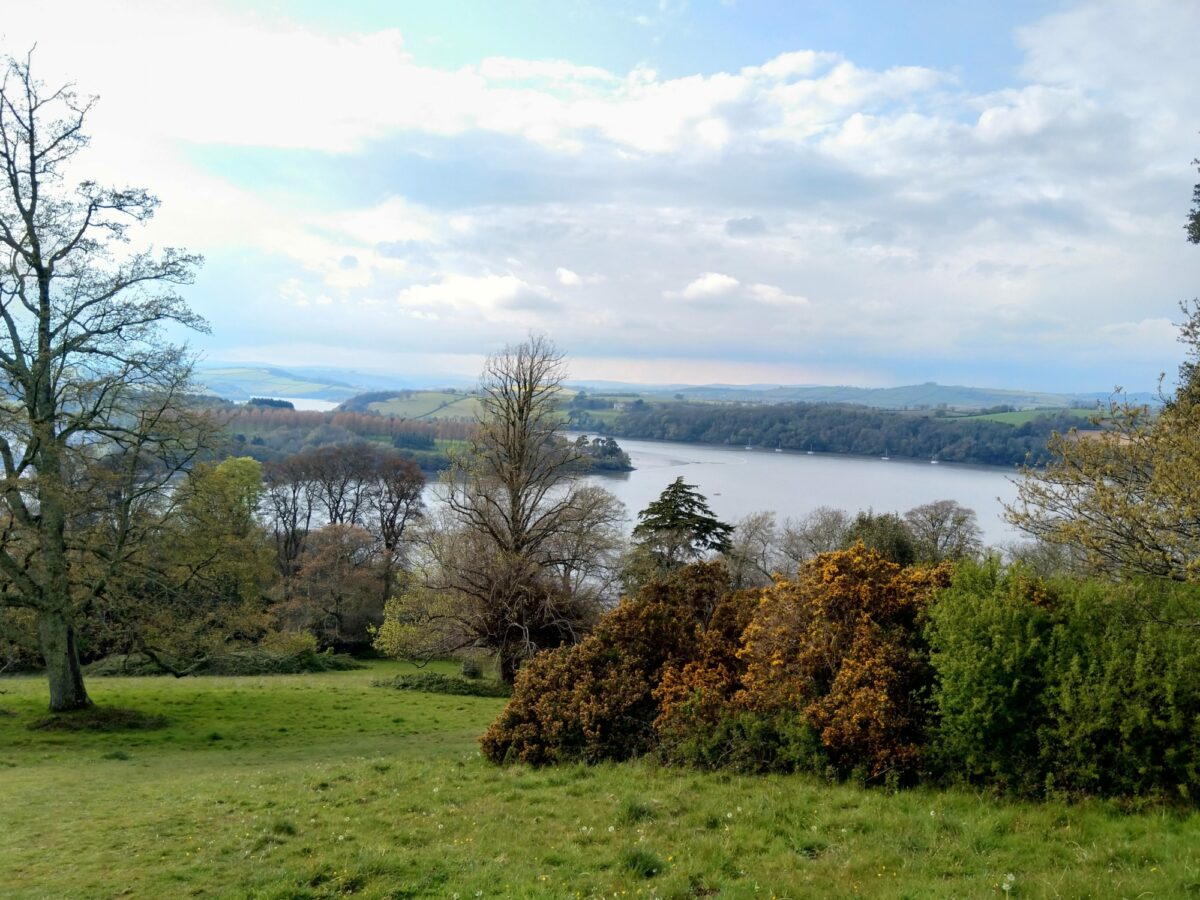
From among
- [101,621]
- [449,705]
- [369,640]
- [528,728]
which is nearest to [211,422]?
[101,621]

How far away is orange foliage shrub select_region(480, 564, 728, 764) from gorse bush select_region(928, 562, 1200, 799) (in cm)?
443

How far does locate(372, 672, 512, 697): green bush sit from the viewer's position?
22.6 m

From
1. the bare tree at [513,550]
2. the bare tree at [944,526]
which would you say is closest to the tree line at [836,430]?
the bare tree at [944,526]

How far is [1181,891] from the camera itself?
195 inches

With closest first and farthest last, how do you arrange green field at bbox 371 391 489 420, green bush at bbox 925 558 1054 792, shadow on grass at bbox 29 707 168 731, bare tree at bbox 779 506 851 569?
green bush at bbox 925 558 1054 792 < shadow on grass at bbox 29 707 168 731 < bare tree at bbox 779 506 851 569 < green field at bbox 371 391 489 420

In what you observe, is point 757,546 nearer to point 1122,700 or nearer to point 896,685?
point 896,685

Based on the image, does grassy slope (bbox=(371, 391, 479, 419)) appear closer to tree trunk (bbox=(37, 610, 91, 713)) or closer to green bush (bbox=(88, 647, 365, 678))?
green bush (bbox=(88, 647, 365, 678))

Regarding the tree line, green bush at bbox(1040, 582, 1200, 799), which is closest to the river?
the tree line

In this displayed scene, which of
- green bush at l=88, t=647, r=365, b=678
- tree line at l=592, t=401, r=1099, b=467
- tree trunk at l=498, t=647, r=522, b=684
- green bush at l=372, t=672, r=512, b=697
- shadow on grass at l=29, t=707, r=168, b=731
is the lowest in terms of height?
green bush at l=88, t=647, r=365, b=678

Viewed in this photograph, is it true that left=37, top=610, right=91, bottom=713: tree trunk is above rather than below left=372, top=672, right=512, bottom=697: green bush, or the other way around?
above

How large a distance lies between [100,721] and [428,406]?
358ft

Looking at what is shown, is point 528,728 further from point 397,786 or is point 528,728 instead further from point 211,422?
point 211,422

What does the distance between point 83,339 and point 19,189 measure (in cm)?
343

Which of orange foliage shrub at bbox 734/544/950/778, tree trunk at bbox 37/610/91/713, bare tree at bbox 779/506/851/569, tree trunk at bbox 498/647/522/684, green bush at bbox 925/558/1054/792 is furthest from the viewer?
bare tree at bbox 779/506/851/569
